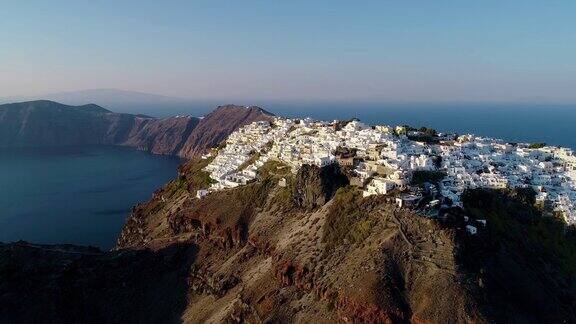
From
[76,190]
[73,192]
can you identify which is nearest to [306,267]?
[73,192]

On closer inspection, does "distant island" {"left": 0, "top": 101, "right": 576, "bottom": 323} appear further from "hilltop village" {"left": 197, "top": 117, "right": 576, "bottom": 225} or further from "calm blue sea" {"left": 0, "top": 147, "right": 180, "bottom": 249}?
"calm blue sea" {"left": 0, "top": 147, "right": 180, "bottom": 249}

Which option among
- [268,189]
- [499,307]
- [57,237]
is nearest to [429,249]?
[499,307]

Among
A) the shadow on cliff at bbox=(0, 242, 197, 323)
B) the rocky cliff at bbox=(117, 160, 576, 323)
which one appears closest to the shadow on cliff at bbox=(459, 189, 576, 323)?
the rocky cliff at bbox=(117, 160, 576, 323)

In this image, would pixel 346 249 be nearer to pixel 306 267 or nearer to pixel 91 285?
pixel 306 267

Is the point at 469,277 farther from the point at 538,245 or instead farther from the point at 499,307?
the point at 538,245

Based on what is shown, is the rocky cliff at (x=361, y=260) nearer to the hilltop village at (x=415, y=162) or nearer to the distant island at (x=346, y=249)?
the distant island at (x=346, y=249)

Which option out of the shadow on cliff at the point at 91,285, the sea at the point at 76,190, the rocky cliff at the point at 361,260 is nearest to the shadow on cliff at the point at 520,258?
the rocky cliff at the point at 361,260
